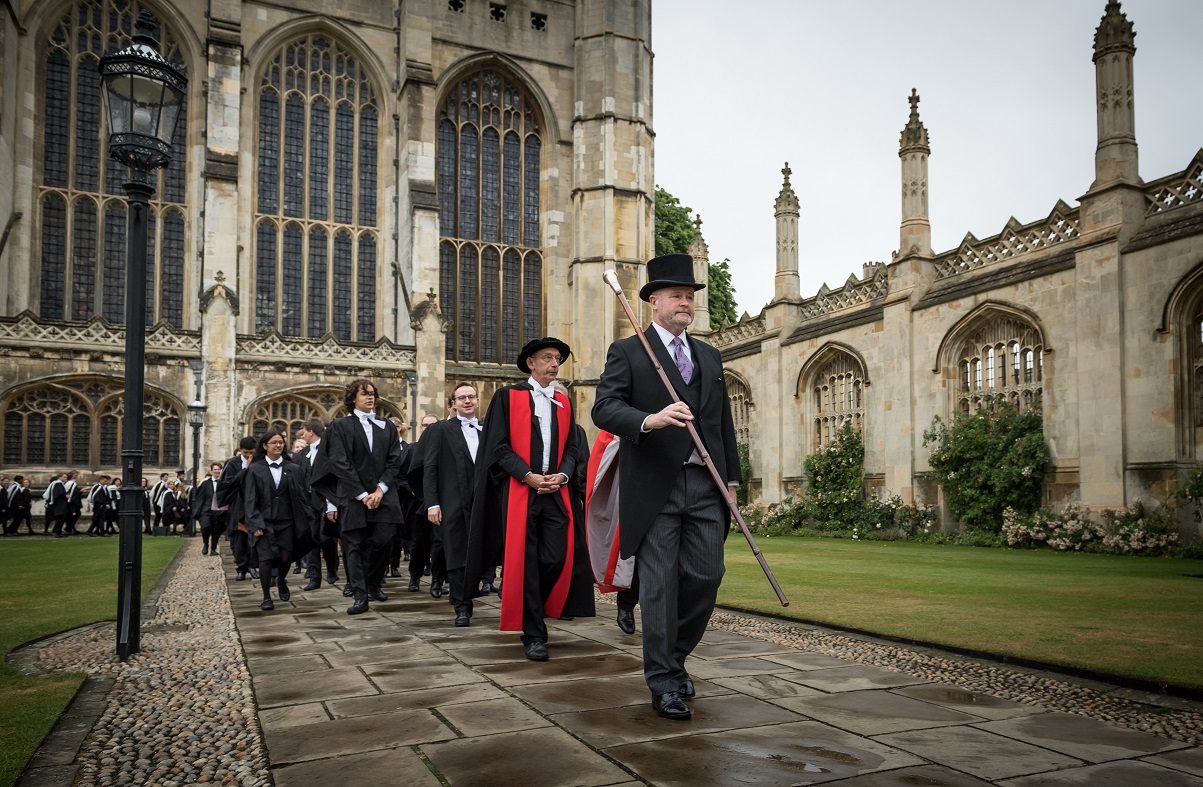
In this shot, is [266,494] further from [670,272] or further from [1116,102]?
[1116,102]

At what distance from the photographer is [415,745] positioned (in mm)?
3461

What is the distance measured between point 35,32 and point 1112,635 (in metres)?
29.1

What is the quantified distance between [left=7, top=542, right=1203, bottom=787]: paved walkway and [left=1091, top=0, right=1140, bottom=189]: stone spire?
43.4 ft

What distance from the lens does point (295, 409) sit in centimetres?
2516

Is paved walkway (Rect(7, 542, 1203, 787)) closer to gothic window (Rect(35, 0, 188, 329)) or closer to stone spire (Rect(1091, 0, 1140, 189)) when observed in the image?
stone spire (Rect(1091, 0, 1140, 189))

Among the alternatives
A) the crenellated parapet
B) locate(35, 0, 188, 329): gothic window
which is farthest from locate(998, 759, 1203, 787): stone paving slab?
locate(35, 0, 188, 329): gothic window

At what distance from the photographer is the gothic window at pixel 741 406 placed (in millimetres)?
26719

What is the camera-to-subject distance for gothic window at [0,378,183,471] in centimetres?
2244

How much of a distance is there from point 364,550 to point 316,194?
23.3 m

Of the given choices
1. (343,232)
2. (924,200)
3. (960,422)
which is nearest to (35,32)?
(343,232)

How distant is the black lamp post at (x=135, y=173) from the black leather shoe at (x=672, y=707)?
3.61 m

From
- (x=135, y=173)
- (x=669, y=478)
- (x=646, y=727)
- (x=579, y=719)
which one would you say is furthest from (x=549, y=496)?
(x=135, y=173)

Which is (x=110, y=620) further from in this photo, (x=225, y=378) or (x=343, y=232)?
(x=343, y=232)

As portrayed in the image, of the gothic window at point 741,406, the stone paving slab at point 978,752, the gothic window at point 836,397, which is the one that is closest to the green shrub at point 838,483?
the gothic window at point 836,397
